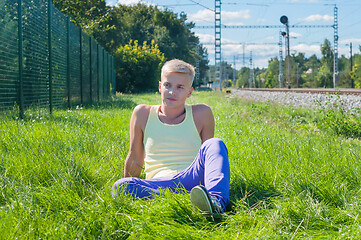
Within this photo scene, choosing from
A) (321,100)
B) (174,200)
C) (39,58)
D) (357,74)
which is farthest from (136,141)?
(357,74)

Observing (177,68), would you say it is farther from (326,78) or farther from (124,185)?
(326,78)

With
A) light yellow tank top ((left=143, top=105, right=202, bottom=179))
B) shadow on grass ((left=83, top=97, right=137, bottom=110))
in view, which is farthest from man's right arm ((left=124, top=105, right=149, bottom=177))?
shadow on grass ((left=83, top=97, right=137, bottom=110))

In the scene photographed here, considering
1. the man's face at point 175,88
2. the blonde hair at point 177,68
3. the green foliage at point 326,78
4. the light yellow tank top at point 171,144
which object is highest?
the green foliage at point 326,78

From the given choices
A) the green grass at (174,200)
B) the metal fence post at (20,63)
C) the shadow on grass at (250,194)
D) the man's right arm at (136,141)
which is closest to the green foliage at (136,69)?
the metal fence post at (20,63)

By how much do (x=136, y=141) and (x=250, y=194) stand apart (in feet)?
3.19

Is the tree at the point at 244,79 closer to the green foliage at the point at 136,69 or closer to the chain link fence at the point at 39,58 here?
the green foliage at the point at 136,69

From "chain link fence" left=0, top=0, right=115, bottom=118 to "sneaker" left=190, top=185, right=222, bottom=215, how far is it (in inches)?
178

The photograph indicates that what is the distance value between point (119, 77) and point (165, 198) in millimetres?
26573

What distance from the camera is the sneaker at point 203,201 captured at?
6.75 feet

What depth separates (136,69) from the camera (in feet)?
94.4

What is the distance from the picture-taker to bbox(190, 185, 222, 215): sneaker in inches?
81.0

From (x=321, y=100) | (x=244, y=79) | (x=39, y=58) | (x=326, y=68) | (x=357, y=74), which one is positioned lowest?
(x=321, y=100)

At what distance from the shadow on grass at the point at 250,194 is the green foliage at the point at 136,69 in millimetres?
26082

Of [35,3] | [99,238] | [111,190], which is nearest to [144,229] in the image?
[99,238]
